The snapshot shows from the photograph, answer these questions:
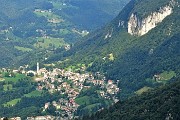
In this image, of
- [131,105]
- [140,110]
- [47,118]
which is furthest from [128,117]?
[47,118]

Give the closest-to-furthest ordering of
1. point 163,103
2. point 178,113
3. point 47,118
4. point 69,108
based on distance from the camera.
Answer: point 178,113
point 163,103
point 47,118
point 69,108

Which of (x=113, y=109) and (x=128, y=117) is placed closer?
(x=128, y=117)

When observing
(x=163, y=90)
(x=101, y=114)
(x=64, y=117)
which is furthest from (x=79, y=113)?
(x=163, y=90)

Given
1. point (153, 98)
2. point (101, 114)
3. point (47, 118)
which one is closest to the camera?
point (153, 98)

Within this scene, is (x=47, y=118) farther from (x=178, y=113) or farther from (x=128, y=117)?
(x=178, y=113)

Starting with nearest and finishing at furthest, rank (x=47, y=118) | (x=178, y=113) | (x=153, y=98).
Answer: (x=178, y=113) < (x=153, y=98) < (x=47, y=118)

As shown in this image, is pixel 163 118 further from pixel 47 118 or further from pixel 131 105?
pixel 47 118
